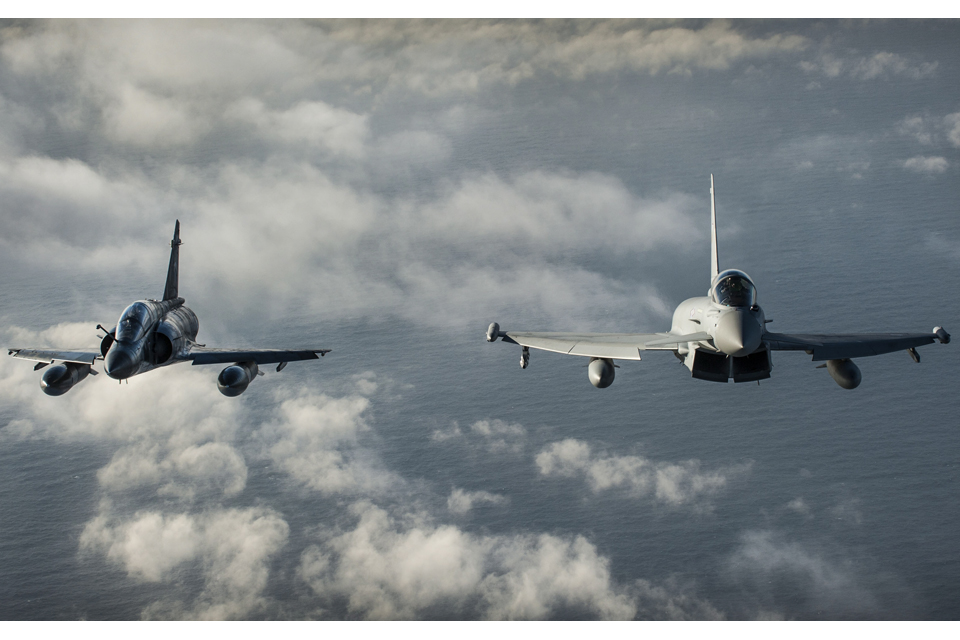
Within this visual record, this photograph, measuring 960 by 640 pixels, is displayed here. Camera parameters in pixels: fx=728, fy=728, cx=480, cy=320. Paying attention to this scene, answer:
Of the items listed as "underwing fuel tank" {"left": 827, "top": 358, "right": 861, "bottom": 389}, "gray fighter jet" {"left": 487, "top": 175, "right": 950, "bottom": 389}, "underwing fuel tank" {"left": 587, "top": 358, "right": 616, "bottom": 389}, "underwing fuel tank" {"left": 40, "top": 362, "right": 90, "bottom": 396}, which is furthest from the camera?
"underwing fuel tank" {"left": 40, "top": 362, "right": 90, "bottom": 396}

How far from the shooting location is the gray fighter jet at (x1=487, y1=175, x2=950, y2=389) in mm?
12973

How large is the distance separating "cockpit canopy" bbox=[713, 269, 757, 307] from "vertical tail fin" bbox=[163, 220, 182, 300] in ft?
38.8

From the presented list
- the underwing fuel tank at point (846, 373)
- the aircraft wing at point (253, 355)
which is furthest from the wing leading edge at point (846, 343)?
the aircraft wing at point (253, 355)

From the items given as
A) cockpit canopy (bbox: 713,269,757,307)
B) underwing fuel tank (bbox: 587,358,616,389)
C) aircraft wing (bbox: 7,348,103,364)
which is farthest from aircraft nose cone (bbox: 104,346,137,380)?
cockpit canopy (bbox: 713,269,757,307)

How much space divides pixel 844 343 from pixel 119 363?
1383 cm

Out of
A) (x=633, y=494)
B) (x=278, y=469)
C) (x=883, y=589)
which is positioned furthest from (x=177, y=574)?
(x=883, y=589)

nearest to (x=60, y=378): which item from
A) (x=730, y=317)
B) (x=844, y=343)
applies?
(x=730, y=317)

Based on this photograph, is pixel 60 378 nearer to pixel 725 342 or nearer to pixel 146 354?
pixel 146 354

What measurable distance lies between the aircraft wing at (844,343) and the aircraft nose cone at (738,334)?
99 centimetres

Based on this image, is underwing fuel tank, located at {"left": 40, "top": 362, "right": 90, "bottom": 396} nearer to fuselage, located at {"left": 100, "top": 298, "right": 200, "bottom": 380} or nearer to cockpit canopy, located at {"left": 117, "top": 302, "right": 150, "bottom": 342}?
fuselage, located at {"left": 100, "top": 298, "right": 200, "bottom": 380}

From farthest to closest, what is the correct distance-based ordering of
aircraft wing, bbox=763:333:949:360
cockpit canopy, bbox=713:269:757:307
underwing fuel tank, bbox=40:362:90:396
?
underwing fuel tank, bbox=40:362:90:396 < aircraft wing, bbox=763:333:949:360 < cockpit canopy, bbox=713:269:757:307

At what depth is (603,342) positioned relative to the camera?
47.1 ft

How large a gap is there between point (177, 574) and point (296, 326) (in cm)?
1200

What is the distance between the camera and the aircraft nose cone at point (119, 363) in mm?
13750
